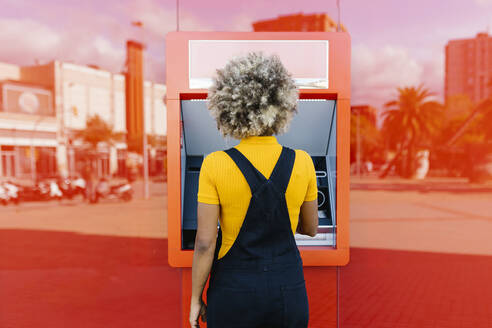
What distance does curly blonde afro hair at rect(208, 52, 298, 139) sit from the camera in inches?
51.3

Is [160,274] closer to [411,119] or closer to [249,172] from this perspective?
[249,172]

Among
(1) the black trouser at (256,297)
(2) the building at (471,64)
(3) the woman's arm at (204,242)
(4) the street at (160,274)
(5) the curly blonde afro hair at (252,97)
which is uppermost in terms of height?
(2) the building at (471,64)

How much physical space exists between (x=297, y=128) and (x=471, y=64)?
817 inches

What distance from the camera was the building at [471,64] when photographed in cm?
1822

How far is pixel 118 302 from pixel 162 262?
180cm

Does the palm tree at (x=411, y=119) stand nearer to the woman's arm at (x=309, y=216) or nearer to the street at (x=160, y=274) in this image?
the street at (x=160, y=274)

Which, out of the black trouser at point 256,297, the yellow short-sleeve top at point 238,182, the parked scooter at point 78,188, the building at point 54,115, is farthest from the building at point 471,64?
the black trouser at point 256,297

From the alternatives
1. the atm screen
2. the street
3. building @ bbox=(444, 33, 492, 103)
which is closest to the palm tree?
building @ bbox=(444, 33, 492, 103)

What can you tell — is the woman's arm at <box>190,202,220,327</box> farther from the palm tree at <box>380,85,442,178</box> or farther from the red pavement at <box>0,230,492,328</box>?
the palm tree at <box>380,85,442,178</box>

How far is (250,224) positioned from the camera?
48.3 inches

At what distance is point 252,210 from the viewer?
47.7 inches

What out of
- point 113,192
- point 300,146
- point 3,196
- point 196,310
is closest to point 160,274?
point 300,146

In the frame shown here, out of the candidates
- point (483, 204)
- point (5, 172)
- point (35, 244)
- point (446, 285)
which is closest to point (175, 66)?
point (446, 285)

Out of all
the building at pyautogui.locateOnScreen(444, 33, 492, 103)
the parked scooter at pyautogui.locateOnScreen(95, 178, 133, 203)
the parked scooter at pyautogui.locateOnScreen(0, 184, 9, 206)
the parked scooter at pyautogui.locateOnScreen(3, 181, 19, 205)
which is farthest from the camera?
the building at pyautogui.locateOnScreen(444, 33, 492, 103)
